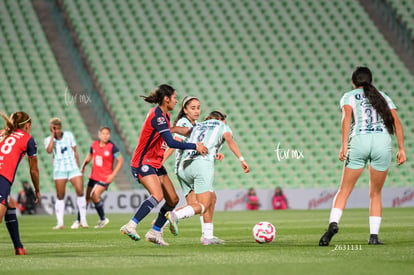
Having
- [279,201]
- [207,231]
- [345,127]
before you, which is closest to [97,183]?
[207,231]

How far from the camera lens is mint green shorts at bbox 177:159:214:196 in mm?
8686

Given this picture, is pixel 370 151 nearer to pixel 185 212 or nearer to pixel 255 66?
pixel 185 212

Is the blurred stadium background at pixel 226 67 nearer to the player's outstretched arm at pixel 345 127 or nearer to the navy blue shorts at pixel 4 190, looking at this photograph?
the navy blue shorts at pixel 4 190

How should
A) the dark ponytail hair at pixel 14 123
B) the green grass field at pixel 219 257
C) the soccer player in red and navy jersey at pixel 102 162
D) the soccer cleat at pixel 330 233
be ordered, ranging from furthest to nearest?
the soccer player in red and navy jersey at pixel 102 162
the soccer cleat at pixel 330 233
the dark ponytail hair at pixel 14 123
the green grass field at pixel 219 257

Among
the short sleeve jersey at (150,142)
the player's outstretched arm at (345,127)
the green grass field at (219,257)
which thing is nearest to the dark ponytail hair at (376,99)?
the player's outstretched arm at (345,127)

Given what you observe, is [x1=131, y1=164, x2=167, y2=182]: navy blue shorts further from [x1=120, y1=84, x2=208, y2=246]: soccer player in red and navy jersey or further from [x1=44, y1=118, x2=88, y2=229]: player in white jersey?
[x1=44, y1=118, x2=88, y2=229]: player in white jersey

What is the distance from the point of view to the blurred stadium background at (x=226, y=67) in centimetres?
2462

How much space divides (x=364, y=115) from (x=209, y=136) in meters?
2.03

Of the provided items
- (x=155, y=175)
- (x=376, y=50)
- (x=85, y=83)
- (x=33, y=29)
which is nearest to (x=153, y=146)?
(x=155, y=175)

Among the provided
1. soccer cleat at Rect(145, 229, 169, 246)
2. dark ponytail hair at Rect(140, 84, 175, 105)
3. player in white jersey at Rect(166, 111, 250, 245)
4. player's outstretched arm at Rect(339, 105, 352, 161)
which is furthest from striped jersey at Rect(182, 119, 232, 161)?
player's outstretched arm at Rect(339, 105, 352, 161)

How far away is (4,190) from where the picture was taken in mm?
7398

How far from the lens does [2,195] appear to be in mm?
7363

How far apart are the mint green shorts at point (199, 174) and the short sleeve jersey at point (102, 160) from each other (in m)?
6.23

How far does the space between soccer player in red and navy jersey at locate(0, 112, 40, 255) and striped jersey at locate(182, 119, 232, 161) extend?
2119 millimetres
